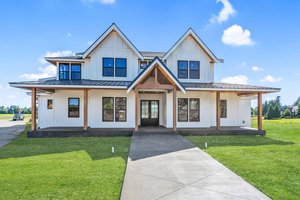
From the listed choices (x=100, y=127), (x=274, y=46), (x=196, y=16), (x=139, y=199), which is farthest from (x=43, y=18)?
(x=274, y=46)

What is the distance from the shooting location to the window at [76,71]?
704 inches

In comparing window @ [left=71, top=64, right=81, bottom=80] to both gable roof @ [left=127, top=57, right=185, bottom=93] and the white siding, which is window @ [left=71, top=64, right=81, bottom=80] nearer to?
the white siding

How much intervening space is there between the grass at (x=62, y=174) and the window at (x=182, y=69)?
400 inches

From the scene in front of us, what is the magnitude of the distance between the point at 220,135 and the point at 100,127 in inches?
362

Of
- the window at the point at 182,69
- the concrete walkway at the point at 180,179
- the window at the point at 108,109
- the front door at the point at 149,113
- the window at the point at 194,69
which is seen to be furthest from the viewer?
the front door at the point at 149,113

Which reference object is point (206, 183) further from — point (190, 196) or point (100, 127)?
point (100, 127)

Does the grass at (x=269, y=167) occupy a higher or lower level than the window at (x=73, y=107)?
lower

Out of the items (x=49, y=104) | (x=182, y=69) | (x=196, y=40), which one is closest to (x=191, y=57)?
(x=182, y=69)

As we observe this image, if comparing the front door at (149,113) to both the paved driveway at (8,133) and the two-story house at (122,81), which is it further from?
the paved driveway at (8,133)

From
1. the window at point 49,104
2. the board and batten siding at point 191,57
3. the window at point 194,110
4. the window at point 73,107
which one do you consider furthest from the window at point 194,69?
the window at point 49,104

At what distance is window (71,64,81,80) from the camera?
17.9 meters

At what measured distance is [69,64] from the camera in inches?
703

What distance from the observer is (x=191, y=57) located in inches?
723

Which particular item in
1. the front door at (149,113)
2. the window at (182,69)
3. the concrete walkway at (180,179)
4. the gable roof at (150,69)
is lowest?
the concrete walkway at (180,179)
